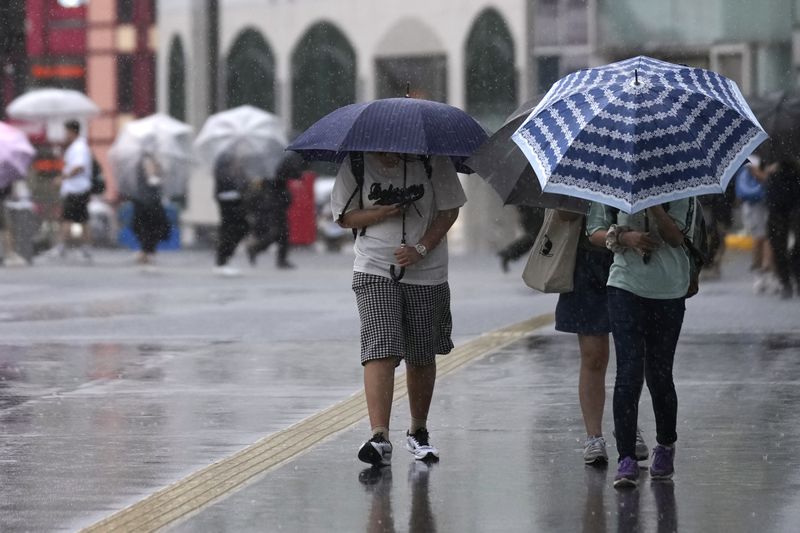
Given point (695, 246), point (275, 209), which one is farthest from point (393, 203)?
point (275, 209)

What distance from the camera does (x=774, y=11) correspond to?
3628cm

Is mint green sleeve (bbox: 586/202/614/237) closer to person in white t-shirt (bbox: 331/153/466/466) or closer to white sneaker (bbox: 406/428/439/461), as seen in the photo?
person in white t-shirt (bbox: 331/153/466/466)

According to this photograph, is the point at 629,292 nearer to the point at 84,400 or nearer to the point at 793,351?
the point at 84,400

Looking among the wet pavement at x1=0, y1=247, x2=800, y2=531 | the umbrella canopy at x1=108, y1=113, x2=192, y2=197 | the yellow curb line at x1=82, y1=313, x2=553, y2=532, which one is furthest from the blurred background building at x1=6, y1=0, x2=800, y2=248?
the yellow curb line at x1=82, y1=313, x2=553, y2=532

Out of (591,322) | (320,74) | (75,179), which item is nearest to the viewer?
(591,322)

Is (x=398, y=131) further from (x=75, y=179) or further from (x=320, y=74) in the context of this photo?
(x=320, y=74)

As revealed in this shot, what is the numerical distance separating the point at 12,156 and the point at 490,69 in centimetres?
1697

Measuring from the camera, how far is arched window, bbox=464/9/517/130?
38.2 metres

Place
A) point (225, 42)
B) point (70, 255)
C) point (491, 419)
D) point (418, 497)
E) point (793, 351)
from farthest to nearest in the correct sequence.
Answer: point (225, 42) → point (70, 255) → point (793, 351) → point (491, 419) → point (418, 497)

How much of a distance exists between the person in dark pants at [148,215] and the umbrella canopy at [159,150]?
913 millimetres

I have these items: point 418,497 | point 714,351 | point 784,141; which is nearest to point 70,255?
point 784,141

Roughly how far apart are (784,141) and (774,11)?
1842cm

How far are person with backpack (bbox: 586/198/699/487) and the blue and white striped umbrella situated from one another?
0.32 metres

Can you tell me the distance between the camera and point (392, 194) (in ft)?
26.8
